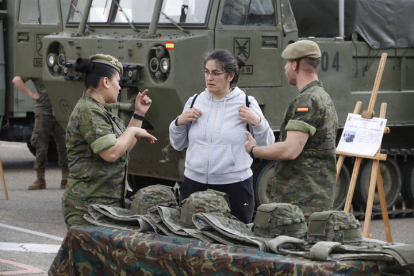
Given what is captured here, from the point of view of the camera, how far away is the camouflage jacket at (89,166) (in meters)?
6.14

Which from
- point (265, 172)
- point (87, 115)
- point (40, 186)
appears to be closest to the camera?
point (87, 115)

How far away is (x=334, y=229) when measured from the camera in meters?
5.07

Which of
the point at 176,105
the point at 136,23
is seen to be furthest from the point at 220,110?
the point at 136,23

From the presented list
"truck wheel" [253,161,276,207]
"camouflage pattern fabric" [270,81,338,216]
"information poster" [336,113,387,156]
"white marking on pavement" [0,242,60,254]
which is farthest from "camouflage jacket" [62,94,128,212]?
"truck wheel" [253,161,276,207]

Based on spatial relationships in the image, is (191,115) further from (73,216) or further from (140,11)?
(140,11)

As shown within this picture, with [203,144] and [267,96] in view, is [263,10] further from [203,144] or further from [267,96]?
[203,144]

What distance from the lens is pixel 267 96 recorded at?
11156mm

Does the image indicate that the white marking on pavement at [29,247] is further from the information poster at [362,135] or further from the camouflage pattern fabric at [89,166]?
the camouflage pattern fabric at [89,166]

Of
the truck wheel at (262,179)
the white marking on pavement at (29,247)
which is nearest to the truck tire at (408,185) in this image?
the truck wheel at (262,179)

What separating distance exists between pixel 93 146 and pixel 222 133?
96cm

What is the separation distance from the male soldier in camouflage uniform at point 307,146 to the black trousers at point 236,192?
296 mm

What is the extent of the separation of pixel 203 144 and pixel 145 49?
4.15 m

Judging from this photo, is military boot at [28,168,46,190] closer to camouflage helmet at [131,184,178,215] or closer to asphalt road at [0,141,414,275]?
asphalt road at [0,141,414,275]

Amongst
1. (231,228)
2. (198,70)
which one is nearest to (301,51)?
(231,228)
